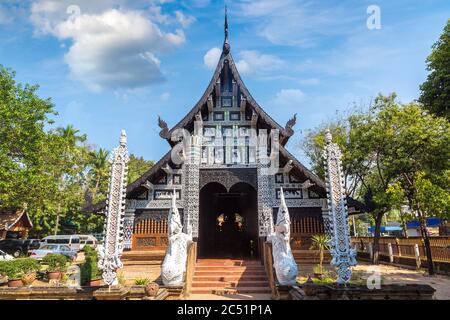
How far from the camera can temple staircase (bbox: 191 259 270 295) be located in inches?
361

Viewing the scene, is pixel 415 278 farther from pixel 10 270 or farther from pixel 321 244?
pixel 10 270

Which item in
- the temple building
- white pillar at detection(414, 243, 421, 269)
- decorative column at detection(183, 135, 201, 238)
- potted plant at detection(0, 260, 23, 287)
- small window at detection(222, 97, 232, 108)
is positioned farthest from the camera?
white pillar at detection(414, 243, 421, 269)

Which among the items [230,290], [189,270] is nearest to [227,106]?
[189,270]

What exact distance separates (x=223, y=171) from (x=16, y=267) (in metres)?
9.91

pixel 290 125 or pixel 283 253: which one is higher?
pixel 290 125

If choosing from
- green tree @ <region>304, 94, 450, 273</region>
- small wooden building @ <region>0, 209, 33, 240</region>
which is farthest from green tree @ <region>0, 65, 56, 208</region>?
green tree @ <region>304, 94, 450, 273</region>

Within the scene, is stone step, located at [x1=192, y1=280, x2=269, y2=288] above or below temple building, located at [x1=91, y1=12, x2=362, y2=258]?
below

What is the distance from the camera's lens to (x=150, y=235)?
11680mm

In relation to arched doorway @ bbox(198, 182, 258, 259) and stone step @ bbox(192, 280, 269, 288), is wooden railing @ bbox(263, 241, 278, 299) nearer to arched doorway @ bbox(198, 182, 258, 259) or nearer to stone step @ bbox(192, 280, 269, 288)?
stone step @ bbox(192, 280, 269, 288)

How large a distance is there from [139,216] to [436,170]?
13.0m

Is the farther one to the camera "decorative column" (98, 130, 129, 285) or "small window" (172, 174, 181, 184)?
"small window" (172, 174, 181, 184)

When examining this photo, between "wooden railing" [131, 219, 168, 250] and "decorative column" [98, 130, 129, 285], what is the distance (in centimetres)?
414
